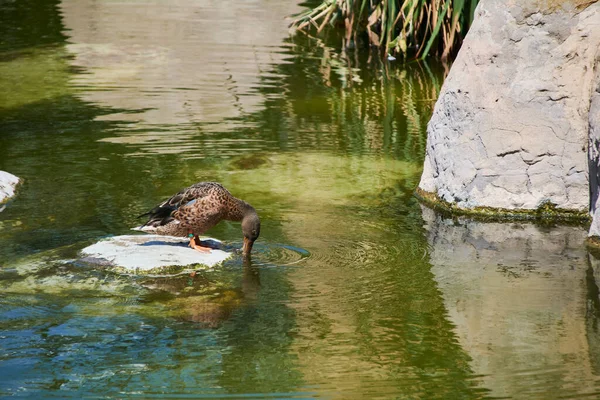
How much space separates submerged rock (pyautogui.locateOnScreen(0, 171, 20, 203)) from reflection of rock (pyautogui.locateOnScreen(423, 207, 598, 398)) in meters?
3.05

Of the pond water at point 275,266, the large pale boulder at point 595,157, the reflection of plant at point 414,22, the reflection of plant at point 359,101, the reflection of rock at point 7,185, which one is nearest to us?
the pond water at point 275,266

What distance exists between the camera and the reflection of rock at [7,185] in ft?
25.2

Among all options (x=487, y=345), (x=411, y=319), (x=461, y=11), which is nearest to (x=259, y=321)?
(x=411, y=319)

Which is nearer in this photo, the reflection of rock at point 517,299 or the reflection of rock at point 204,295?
the reflection of rock at point 517,299

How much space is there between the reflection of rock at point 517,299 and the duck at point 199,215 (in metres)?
1.19

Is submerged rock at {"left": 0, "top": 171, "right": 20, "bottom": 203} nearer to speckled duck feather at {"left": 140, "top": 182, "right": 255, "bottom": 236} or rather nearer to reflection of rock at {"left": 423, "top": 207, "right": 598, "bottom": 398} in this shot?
speckled duck feather at {"left": 140, "top": 182, "right": 255, "bottom": 236}

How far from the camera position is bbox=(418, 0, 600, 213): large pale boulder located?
7.41 meters

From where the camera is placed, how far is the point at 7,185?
7844 millimetres

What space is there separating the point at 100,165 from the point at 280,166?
147cm

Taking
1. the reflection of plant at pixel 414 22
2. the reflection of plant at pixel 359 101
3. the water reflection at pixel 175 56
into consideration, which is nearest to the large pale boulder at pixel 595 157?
the reflection of plant at pixel 359 101

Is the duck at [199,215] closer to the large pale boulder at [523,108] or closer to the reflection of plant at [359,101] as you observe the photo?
the large pale boulder at [523,108]

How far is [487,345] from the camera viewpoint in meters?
5.35

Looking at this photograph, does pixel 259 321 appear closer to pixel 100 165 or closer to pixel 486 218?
pixel 486 218

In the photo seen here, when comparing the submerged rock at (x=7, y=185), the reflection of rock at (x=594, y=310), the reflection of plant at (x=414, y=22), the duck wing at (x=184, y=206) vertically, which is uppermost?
the reflection of plant at (x=414, y=22)
